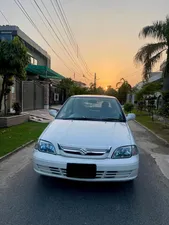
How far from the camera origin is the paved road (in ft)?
10.3

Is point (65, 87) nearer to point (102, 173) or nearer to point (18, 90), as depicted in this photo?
point (18, 90)

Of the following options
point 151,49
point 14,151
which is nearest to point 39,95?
point 151,49

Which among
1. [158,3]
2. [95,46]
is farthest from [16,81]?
[158,3]

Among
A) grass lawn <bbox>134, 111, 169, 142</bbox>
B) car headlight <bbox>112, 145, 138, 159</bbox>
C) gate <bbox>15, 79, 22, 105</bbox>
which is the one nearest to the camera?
car headlight <bbox>112, 145, 138, 159</bbox>

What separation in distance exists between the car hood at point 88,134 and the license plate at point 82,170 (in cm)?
32

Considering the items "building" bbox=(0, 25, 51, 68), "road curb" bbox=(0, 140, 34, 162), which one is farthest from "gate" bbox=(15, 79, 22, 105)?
"road curb" bbox=(0, 140, 34, 162)

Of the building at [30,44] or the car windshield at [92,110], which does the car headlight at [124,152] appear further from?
the building at [30,44]

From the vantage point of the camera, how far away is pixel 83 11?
45.6 ft

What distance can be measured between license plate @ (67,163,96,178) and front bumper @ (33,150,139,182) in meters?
0.05

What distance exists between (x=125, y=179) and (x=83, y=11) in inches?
486

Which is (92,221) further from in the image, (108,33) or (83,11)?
(108,33)

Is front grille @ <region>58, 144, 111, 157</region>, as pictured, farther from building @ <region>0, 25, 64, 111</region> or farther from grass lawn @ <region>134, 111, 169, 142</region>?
building @ <region>0, 25, 64, 111</region>

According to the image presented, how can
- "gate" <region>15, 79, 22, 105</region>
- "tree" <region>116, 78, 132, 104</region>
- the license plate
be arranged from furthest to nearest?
"tree" <region>116, 78, 132, 104</region> < "gate" <region>15, 79, 22, 105</region> < the license plate

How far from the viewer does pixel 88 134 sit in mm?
4113
